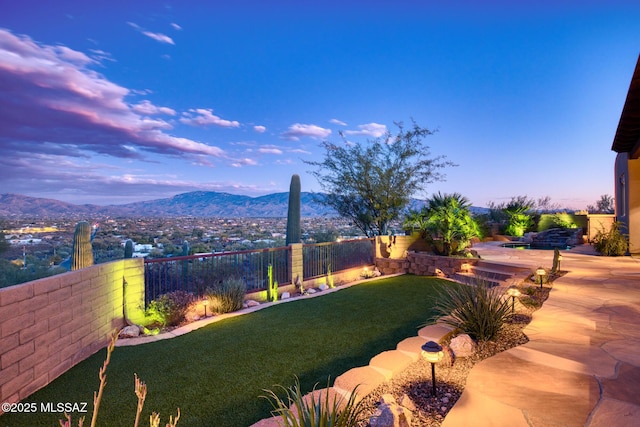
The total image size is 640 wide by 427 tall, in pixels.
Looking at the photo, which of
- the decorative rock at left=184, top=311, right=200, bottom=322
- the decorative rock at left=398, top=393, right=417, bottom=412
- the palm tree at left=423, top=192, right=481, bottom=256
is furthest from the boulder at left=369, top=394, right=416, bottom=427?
the palm tree at left=423, top=192, right=481, bottom=256

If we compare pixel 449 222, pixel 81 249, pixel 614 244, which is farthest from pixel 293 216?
pixel 614 244

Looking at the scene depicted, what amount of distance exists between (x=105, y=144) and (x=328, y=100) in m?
13.0

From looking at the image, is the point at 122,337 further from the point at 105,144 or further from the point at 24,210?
the point at 24,210

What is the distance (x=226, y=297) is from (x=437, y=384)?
474cm

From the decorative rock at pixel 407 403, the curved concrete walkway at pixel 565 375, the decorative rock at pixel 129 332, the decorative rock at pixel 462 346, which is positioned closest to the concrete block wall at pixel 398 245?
the curved concrete walkway at pixel 565 375

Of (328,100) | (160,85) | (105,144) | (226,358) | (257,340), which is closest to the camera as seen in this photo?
(226,358)

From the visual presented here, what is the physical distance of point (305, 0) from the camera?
10.1 m

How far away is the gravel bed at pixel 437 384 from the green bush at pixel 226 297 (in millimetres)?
4303

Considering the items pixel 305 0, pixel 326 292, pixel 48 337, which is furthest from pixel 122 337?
pixel 305 0

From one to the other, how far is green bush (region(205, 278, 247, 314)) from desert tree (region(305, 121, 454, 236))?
7702mm

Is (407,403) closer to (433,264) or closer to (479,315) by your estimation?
(479,315)

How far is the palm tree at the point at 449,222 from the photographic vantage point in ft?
32.7

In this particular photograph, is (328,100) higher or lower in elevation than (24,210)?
higher

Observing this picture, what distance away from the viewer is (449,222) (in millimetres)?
10086
